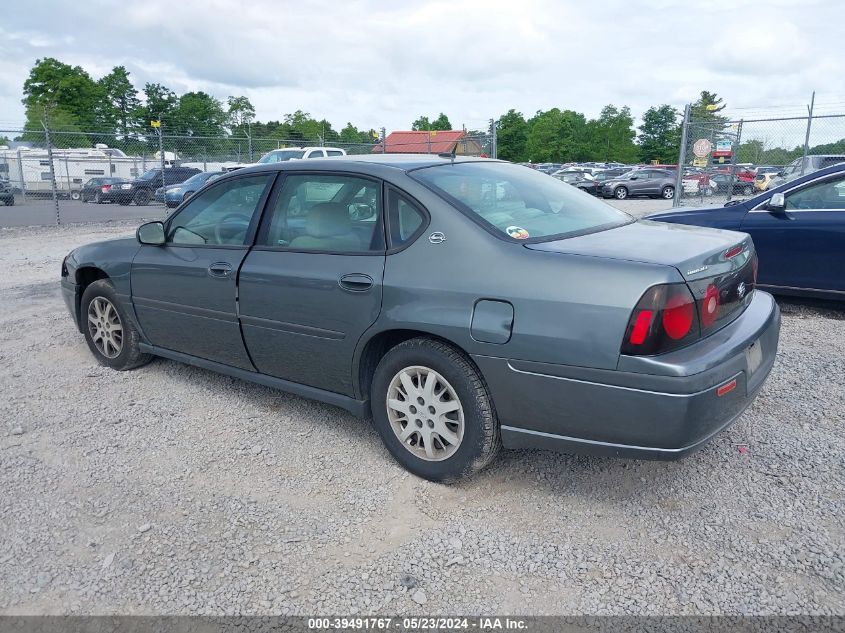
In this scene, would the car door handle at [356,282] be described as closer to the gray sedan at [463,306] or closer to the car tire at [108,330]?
the gray sedan at [463,306]

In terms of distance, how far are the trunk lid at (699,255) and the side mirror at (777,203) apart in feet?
10.7

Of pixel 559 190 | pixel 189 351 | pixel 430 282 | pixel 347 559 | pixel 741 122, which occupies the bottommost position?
pixel 347 559

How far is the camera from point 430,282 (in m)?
2.98

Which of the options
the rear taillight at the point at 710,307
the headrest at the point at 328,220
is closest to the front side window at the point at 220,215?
the headrest at the point at 328,220

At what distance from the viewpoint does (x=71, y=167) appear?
2795 centimetres

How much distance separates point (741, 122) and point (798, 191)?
9.66 m

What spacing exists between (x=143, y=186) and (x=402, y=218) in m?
22.9

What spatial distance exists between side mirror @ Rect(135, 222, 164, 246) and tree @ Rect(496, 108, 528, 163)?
75.1 m

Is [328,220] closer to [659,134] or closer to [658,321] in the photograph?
[658,321]

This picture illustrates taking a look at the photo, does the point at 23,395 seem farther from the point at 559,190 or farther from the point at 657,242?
the point at 657,242

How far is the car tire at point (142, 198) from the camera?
23625 mm

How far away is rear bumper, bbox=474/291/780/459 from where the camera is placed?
251 centimetres

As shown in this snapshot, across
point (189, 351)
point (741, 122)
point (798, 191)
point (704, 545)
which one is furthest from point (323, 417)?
point (741, 122)

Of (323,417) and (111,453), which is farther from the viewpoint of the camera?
(323,417)
